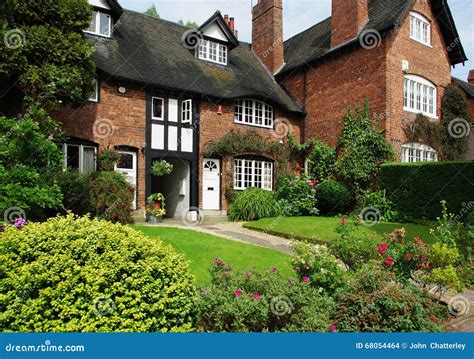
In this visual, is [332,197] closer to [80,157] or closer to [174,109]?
[174,109]

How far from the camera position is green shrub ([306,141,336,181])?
17547 mm

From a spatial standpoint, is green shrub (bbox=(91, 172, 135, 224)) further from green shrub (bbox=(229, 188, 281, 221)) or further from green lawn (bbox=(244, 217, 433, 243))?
green shrub (bbox=(229, 188, 281, 221))

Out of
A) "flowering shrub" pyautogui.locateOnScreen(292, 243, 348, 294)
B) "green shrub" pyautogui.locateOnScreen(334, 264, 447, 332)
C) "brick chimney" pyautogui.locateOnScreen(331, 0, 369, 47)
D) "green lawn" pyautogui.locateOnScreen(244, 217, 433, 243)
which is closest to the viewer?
"green shrub" pyautogui.locateOnScreen(334, 264, 447, 332)

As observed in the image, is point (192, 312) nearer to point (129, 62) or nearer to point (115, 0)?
Result: point (129, 62)

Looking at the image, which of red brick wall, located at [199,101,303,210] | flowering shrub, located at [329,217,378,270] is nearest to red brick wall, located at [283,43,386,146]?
red brick wall, located at [199,101,303,210]

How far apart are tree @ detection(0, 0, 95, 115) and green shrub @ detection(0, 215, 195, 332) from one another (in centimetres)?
830

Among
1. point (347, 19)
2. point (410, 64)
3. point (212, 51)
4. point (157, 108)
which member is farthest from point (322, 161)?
point (157, 108)

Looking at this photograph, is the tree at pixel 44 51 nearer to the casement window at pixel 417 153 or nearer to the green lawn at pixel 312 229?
the green lawn at pixel 312 229

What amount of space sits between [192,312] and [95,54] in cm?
1296

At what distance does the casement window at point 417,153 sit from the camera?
55.8 ft

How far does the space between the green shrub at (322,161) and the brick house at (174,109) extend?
1963mm

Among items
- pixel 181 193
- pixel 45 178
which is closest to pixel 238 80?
pixel 181 193

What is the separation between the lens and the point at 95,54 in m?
14.4

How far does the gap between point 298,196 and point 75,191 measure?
30.2ft
